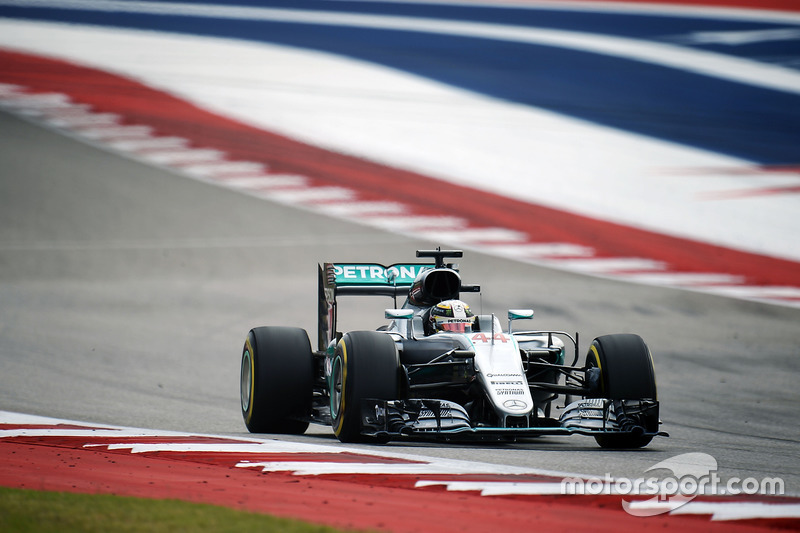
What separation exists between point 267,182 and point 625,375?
47.6ft

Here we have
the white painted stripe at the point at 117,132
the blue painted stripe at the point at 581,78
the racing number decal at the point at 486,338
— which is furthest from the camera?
the blue painted stripe at the point at 581,78

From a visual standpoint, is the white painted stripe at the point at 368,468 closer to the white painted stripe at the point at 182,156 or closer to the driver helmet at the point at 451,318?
the driver helmet at the point at 451,318

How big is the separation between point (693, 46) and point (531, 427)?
2369 centimetres

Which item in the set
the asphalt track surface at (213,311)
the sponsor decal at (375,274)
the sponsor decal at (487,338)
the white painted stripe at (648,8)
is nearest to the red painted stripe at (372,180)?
the asphalt track surface at (213,311)

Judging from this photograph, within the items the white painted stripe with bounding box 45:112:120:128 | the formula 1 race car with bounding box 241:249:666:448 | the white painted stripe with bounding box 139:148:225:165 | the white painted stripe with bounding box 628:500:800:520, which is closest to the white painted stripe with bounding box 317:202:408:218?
the white painted stripe with bounding box 139:148:225:165

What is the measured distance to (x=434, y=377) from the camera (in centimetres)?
921

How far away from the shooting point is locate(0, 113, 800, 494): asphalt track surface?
10.7 m

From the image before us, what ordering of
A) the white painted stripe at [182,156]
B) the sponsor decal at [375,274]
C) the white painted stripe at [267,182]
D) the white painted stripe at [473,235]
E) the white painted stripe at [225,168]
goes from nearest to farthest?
1. the sponsor decal at [375,274]
2. the white painted stripe at [473,235]
3. the white painted stripe at [267,182]
4. the white painted stripe at [225,168]
5. the white painted stripe at [182,156]

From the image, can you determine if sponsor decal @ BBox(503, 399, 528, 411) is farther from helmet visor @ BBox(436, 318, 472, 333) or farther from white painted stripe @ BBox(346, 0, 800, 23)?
white painted stripe @ BBox(346, 0, 800, 23)

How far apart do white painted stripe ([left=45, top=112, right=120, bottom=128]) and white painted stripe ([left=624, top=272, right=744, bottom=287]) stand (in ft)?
40.2

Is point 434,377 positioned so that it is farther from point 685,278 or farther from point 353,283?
point 685,278

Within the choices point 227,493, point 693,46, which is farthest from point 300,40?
point 227,493

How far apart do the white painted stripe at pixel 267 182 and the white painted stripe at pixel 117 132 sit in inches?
124

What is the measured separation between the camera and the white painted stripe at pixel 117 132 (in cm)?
2435
